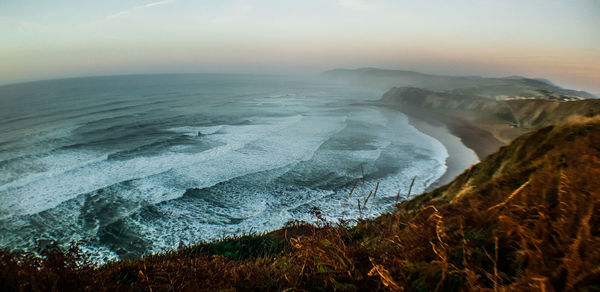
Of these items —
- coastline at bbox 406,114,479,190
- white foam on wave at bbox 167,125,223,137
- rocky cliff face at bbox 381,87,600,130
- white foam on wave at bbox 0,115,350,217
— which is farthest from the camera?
rocky cliff face at bbox 381,87,600,130

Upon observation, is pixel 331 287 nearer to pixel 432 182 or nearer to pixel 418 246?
pixel 418 246

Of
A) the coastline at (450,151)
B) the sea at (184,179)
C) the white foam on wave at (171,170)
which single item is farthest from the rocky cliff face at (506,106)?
the white foam on wave at (171,170)

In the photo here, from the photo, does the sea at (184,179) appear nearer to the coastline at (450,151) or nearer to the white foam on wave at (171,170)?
the white foam on wave at (171,170)

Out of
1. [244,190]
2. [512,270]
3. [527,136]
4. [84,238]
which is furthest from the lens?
[244,190]

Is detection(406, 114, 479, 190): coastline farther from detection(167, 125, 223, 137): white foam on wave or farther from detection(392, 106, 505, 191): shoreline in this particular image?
detection(167, 125, 223, 137): white foam on wave

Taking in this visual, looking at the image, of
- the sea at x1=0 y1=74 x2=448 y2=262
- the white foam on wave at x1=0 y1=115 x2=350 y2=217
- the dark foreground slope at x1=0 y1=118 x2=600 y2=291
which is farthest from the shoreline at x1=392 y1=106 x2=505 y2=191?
the dark foreground slope at x1=0 y1=118 x2=600 y2=291

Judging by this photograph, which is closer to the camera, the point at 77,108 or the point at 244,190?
the point at 244,190

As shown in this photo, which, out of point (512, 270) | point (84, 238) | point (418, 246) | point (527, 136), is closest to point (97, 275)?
point (418, 246)
